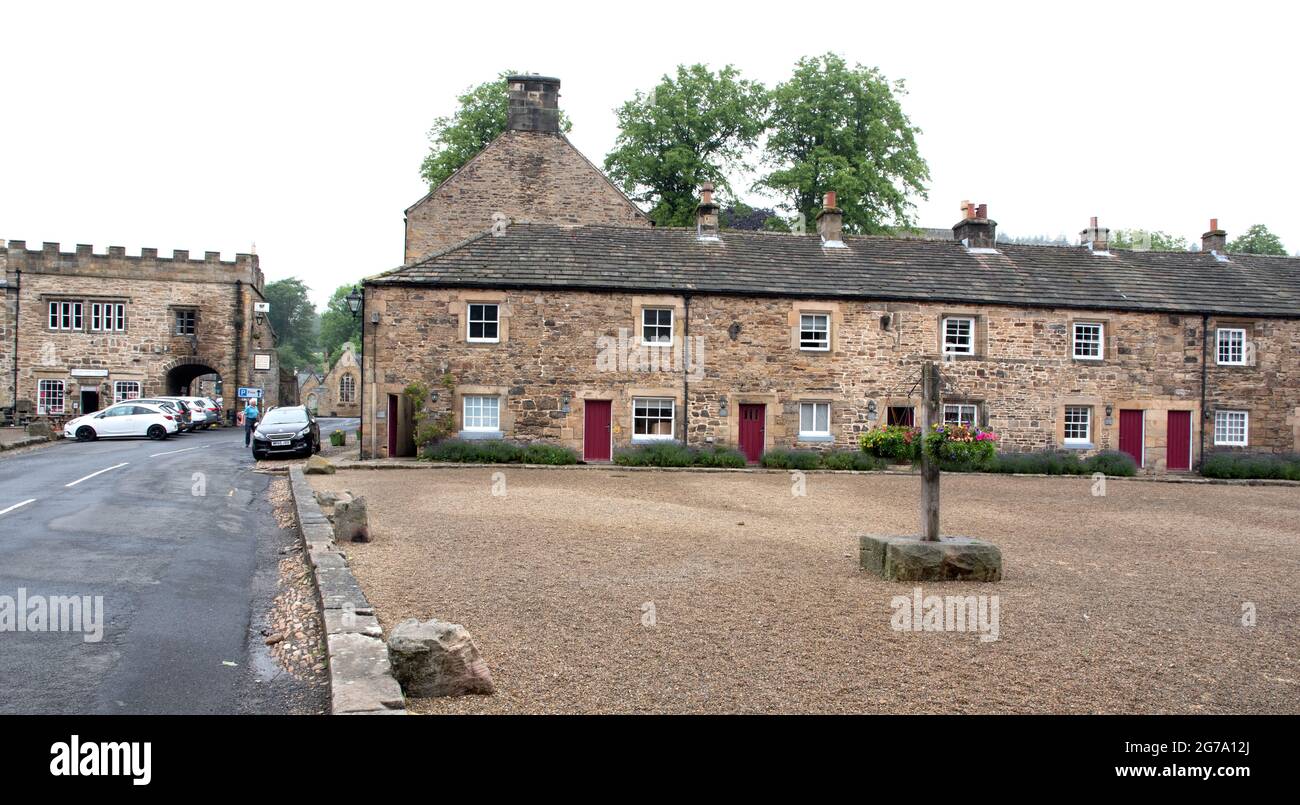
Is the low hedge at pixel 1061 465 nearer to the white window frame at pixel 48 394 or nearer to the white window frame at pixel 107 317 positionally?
the white window frame at pixel 107 317

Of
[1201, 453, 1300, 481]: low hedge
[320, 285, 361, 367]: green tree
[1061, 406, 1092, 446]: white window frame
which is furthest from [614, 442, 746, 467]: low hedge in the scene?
[320, 285, 361, 367]: green tree

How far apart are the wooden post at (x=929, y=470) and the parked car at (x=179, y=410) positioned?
106 feet

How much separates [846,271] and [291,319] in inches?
3273

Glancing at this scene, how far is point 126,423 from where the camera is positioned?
32375 millimetres

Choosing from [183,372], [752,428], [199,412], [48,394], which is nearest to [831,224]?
[752,428]

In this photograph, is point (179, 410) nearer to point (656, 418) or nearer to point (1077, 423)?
point (656, 418)

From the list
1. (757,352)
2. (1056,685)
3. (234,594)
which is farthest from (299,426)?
(1056,685)

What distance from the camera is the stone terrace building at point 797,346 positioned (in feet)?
77.4

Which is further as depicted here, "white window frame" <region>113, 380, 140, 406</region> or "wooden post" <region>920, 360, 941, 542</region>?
"white window frame" <region>113, 380, 140, 406</region>

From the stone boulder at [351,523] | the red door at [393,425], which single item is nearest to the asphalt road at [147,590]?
the stone boulder at [351,523]

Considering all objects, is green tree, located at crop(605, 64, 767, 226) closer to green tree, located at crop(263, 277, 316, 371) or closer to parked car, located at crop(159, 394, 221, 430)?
parked car, located at crop(159, 394, 221, 430)

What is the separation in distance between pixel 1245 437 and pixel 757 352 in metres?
15.4

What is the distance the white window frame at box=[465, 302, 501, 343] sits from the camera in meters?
23.6

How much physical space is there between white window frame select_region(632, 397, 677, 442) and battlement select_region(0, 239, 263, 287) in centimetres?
2729
